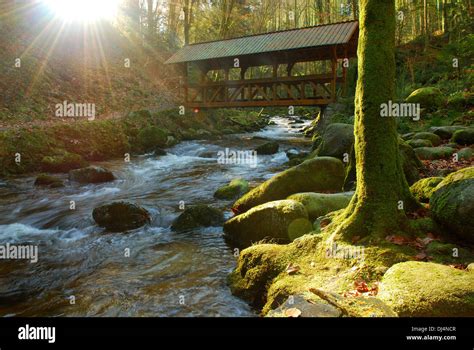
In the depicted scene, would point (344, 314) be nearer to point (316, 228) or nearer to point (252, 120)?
point (316, 228)

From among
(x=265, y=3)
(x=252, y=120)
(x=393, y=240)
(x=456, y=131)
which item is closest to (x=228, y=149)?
(x=456, y=131)

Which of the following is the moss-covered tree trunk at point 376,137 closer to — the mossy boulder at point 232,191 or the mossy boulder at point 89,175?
the mossy boulder at point 232,191

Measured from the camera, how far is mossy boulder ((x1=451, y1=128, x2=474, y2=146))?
420 inches

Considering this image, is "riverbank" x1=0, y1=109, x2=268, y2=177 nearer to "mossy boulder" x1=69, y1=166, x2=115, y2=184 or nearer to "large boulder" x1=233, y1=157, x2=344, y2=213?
"mossy boulder" x1=69, y1=166, x2=115, y2=184

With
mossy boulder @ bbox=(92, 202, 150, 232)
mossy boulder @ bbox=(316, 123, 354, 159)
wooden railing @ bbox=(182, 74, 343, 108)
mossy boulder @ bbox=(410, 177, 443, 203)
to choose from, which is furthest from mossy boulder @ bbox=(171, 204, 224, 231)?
wooden railing @ bbox=(182, 74, 343, 108)

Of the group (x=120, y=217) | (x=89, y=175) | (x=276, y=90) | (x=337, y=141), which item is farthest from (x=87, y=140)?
(x=337, y=141)

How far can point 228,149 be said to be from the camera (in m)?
20.1

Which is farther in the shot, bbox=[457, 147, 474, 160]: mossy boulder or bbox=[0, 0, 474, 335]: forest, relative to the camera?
bbox=[457, 147, 474, 160]: mossy boulder

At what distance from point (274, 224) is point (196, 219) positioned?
2.21m

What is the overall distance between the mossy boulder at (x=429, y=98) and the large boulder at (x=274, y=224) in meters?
12.0

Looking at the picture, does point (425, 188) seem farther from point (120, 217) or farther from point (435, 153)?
point (120, 217)

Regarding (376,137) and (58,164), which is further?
(58,164)

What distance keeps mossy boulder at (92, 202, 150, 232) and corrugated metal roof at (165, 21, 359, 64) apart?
12531mm

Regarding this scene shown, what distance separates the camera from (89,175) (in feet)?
41.7
